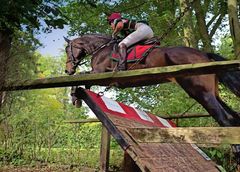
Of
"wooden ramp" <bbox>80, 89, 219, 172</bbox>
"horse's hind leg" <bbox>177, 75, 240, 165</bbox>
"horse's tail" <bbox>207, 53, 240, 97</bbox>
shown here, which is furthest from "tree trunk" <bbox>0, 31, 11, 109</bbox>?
"horse's tail" <bbox>207, 53, 240, 97</bbox>

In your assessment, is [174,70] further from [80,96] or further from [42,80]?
[80,96]

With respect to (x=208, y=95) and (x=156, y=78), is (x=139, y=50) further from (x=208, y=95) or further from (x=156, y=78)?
(x=156, y=78)

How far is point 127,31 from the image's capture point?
18.7ft

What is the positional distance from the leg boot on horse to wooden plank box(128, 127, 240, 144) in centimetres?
208

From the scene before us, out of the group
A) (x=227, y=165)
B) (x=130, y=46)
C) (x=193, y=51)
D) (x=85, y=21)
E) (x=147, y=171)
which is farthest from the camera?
(x=85, y=21)

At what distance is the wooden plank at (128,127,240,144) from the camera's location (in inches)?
105

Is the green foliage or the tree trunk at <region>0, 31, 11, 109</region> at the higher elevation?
the green foliage

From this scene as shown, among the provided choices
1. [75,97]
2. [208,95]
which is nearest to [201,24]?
[208,95]

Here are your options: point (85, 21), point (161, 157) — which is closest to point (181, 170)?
point (161, 157)

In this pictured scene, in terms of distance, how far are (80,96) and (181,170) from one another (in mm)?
1647

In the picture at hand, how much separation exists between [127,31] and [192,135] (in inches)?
126

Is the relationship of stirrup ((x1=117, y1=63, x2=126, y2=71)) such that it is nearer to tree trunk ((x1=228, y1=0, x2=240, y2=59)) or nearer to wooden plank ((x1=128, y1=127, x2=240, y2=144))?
wooden plank ((x1=128, y1=127, x2=240, y2=144))

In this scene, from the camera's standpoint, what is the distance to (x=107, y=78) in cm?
352

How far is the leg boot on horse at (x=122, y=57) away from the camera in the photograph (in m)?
5.11
